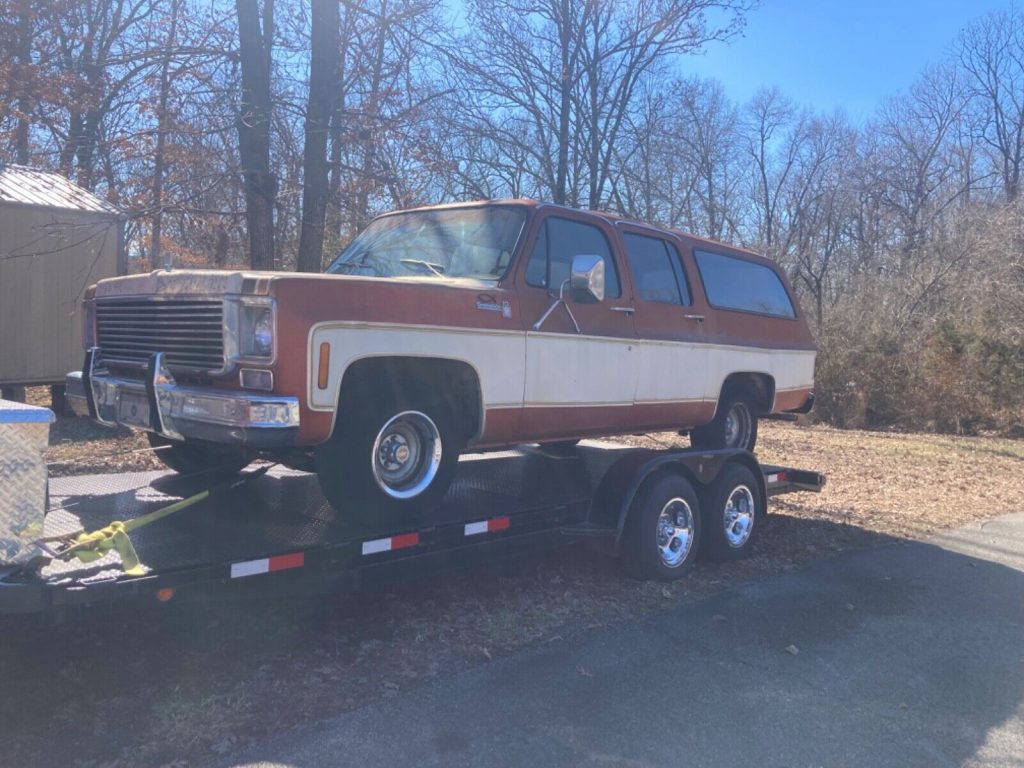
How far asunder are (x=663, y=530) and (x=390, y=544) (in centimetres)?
248

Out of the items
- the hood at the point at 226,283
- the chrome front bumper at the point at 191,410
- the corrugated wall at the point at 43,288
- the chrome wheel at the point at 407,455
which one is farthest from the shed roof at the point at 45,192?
the chrome wheel at the point at 407,455

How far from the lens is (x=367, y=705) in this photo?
4109 millimetres

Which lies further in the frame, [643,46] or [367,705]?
[643,46]

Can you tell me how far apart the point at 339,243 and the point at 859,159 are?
26411mm

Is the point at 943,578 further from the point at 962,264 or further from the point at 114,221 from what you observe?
the point at 962,264

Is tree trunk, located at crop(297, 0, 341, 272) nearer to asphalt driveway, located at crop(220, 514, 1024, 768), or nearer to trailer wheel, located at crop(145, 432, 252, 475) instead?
trailer wheel, located at crop(145, 432, 252, 475)

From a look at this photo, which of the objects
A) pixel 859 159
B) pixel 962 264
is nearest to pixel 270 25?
pixel 962 264

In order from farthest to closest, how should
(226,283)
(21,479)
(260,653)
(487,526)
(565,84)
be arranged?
(565,84), (487,526), (260,653), (226,283), (21,479)

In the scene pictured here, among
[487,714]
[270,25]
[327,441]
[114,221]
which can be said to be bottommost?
[487,714]

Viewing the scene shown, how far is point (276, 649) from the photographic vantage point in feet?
15.4

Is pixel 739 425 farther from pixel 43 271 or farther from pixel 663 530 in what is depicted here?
pixel 43 271

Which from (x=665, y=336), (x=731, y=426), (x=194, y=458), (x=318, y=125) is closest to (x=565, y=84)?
(x=318, y=125)

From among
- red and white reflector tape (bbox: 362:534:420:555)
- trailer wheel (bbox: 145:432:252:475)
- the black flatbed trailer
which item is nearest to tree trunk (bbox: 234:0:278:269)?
trailer wheel (bbox: 145:432:252:475)

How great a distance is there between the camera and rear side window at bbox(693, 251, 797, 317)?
24.5 feet
